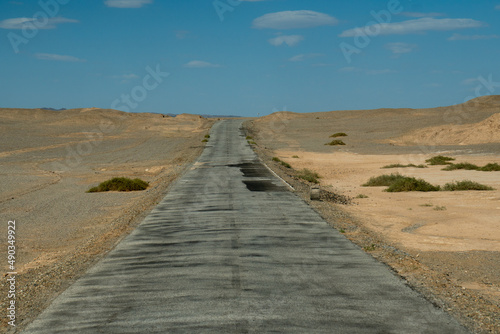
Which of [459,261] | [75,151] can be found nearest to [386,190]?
[459,261]

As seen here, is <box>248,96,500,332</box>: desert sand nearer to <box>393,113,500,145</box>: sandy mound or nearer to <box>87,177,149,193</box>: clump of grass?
<box>87,177,149,193</box>: clump of grass

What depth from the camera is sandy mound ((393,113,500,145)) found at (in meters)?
64.9

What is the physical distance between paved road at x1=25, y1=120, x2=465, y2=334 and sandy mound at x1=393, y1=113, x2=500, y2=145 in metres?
55.5

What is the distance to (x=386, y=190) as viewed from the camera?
88.6 ft

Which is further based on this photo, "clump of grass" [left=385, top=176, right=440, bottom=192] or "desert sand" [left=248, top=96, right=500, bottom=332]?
"clump of grass" [left=385, top=176, right=440, bottom=192]

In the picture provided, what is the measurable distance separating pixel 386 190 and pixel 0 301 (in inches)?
823

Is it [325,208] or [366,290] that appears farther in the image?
[325,208]

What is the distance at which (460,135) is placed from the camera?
230 feet

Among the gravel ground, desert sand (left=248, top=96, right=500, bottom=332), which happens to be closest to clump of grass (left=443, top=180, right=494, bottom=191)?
desert sand (left=248, top=96, right=500, bottom=332)

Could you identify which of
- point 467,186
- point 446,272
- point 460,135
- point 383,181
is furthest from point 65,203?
point 460,135

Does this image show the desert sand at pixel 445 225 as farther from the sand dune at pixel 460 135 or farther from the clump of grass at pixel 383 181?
the sand dune at pixel 460 135

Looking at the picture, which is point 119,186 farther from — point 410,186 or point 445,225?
point 445,225

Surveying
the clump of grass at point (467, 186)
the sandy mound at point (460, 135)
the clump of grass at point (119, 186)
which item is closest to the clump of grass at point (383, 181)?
the clump of grass at point (467, 186)

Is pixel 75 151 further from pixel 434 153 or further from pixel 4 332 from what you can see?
pixel 4 332
